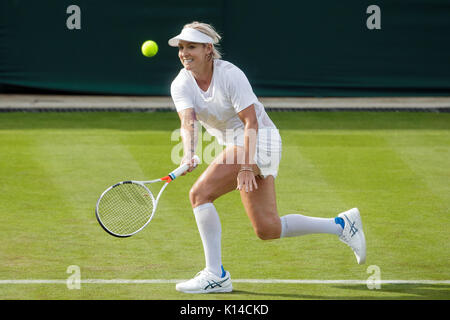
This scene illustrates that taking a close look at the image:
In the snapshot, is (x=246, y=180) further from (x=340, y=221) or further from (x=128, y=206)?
(x=340, y=221)

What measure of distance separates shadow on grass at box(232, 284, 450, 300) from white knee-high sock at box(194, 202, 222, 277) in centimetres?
19

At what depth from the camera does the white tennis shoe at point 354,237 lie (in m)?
5.51

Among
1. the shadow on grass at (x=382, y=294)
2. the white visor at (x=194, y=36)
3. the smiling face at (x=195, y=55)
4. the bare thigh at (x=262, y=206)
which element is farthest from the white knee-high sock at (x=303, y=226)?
the white visor at (x=194, y=36)

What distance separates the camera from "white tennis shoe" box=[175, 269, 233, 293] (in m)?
5.03

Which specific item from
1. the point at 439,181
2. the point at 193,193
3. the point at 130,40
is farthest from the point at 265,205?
the point at 130,40

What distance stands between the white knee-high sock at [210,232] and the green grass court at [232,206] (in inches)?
7.2

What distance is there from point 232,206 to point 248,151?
2335 millimetres

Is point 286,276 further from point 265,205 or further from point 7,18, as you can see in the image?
point 7,18

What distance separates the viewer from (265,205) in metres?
5.18

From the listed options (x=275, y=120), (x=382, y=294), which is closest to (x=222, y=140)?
(x=382, y=294)

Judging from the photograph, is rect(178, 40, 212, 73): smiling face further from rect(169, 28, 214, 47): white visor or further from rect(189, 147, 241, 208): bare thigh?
rect(189, 147, 241, 208): bare thigh

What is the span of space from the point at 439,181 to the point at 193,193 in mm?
3689

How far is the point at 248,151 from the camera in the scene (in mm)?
4973

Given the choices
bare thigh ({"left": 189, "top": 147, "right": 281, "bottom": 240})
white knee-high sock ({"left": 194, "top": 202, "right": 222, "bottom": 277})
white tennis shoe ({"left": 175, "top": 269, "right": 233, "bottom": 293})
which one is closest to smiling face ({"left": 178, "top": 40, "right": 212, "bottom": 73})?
bare thigh ({"left": 189, "top": 147, "right": 281, "bottom": 240})
